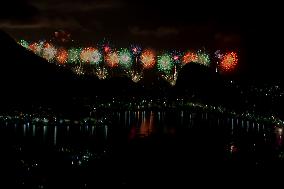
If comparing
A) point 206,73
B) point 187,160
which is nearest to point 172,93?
point 206,73

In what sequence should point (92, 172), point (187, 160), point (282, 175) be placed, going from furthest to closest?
point (187, 160) → point (282, 175) → point (92, 172)

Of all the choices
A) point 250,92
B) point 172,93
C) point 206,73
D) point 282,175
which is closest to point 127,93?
point 172,93

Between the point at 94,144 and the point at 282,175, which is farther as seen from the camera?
the point at 94,144

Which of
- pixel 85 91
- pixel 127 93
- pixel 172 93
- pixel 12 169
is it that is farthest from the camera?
pixel 172 93

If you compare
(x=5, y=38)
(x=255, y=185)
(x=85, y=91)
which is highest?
(x=5, y=38)

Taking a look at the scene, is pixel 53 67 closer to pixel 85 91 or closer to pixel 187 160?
pixel 85 91

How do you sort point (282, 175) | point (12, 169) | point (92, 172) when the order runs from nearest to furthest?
point (12, 169), point (92, 172), point (282, 175)

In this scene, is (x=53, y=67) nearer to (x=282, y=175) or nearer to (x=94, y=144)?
(x=94, y=144)

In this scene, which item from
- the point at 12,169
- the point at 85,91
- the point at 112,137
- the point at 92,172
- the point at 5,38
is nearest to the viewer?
the point at 12,169

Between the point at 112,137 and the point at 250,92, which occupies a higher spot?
the point at 250,92
